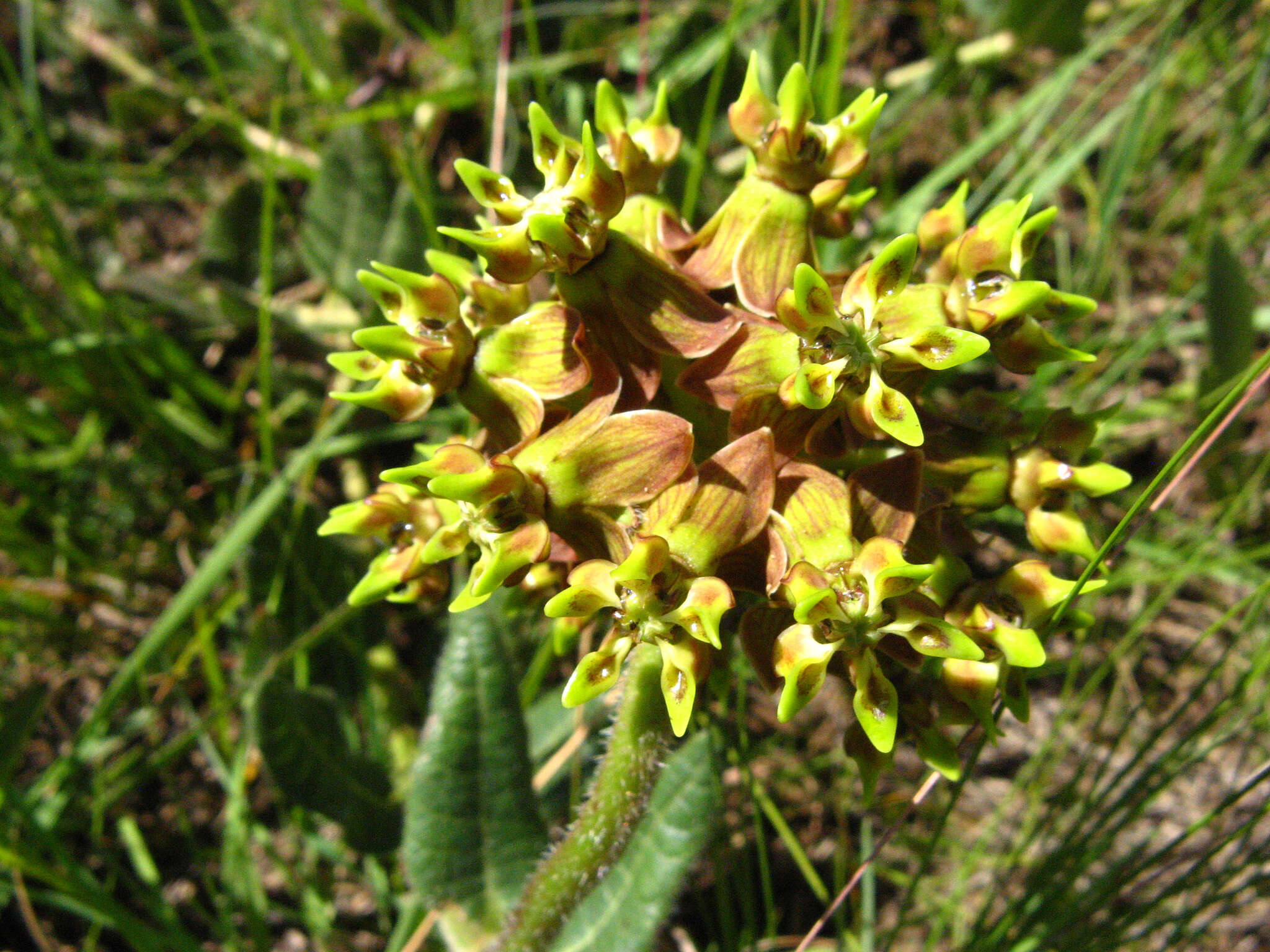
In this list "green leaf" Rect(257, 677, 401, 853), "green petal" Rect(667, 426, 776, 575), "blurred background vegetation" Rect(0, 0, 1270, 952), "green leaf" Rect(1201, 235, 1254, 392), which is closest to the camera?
"green petal" Rect(667, 426, 776, 575)

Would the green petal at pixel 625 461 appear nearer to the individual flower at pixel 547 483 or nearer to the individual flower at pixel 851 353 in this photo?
the individual flower at pixel 547 483

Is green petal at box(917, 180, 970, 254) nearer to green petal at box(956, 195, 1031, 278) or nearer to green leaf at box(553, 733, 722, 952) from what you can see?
green petal at box(956, 195, 1031, 278)

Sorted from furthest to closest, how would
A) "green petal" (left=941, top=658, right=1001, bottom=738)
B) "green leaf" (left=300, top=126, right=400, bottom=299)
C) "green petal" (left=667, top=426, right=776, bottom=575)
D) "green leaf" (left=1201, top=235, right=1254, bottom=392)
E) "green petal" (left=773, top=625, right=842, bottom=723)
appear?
"green leaf" (left=300, top=126, right=400, bottom=299) → "green leaf" (left=1201, top=235, right=1254, bottom=392) → "green petal" (left=941, top=658, right=1001, bottom=738) → "green petal" (left=667, top=426, right=776, bottom=575) → "green petal" (left=773, top=625, right=842, bottom=723)

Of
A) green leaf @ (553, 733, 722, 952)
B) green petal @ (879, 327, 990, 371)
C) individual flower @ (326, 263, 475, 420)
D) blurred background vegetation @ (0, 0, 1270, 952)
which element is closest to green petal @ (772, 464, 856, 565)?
green petal @ (879, 327, 990, 371)

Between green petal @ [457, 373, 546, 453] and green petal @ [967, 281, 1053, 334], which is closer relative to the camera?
green petal @ [967, 281, 1053, 334]

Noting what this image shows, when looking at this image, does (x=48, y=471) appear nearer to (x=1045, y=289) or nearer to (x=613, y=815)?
(x=613, y=815)

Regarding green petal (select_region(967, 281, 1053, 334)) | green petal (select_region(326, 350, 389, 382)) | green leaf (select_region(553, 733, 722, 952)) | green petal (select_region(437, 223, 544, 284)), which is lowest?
green leaf (select_region(553, 733, 722, 952))

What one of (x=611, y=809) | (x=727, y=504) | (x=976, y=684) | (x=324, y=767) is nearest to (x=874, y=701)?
(x=976, y=684)
